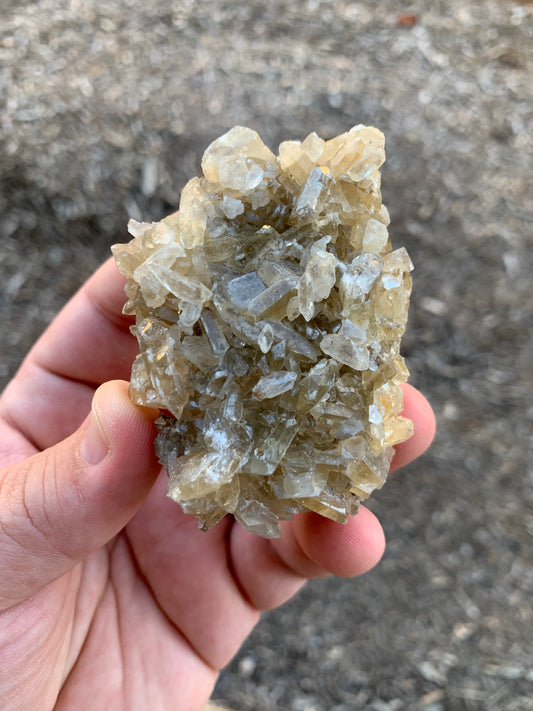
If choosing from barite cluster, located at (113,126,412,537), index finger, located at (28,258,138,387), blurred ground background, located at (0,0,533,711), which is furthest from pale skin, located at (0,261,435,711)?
blurred ground background, located at (0,0,533,711)

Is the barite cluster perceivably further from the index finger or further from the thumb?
the index finger

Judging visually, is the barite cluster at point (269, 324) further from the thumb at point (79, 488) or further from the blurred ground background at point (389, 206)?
the blurred ground background at point (389, 206)

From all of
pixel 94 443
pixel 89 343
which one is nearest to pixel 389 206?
pixel 89 343

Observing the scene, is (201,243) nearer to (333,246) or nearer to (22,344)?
(333,246)

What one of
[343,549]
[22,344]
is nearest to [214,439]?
[343,549]

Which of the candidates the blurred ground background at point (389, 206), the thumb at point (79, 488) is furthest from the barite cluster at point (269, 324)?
the blurred ground background at point (389, 206)
